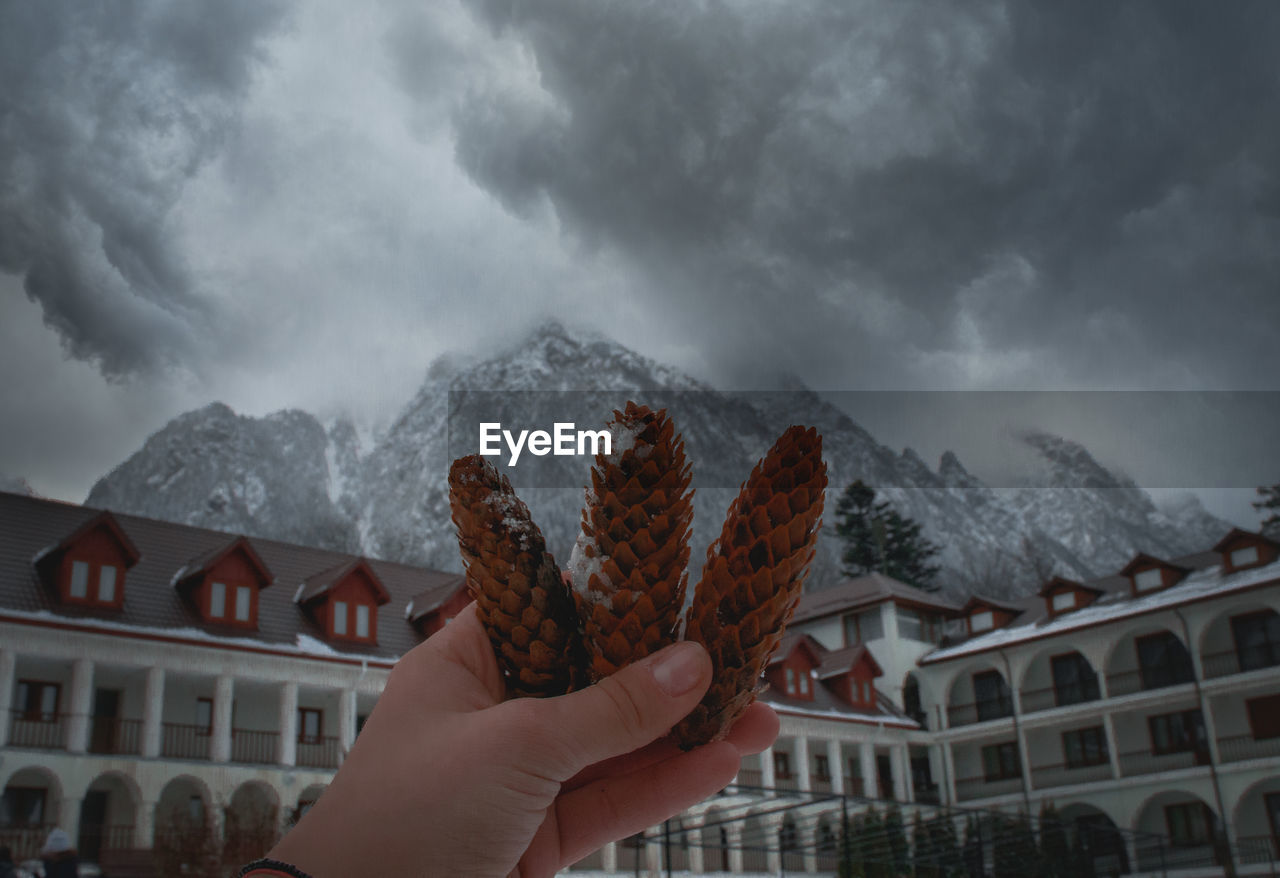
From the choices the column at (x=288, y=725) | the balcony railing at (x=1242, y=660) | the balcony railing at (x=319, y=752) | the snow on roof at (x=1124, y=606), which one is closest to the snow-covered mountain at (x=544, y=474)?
the snow on roof at (x=1124, y=606)

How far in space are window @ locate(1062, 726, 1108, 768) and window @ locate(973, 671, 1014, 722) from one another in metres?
1.87

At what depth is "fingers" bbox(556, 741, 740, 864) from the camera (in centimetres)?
133

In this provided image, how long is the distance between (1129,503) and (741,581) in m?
201

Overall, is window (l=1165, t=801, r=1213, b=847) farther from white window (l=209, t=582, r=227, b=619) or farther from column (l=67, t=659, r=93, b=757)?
column (l=67, t=659, r=93, b=757)

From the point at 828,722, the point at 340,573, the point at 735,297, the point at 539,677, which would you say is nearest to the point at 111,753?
the point at 340,573

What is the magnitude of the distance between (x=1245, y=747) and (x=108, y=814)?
26983 millimetres

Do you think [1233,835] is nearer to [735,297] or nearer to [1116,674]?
[1116,674]

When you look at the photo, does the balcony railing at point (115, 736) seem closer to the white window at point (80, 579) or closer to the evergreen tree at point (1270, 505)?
the white window at point (80, 579)

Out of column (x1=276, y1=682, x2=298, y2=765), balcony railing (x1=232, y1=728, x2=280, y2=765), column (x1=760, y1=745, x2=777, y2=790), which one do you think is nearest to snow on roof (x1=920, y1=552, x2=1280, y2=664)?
column (x1=760, y1=745, x2=777, y2=790)

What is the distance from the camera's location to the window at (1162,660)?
3061 cm

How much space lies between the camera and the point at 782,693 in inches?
1246

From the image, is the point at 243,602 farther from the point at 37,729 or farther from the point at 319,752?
the point at 37,729

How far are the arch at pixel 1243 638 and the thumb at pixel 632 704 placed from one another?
105 feet

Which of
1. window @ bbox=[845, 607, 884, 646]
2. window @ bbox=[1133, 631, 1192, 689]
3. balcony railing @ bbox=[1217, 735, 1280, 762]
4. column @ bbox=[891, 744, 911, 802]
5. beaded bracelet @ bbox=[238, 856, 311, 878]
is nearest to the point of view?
beaded bracelet @ bbox=[238, 856, 311, 878]
